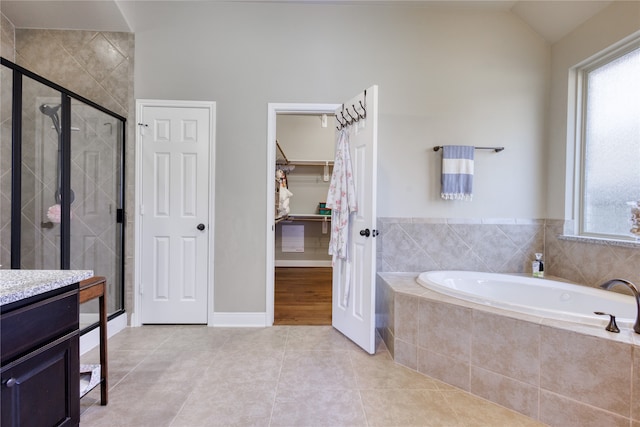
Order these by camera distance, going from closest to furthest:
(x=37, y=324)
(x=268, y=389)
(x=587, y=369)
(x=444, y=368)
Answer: (x=37, y=324) < (x=587, y=369) < (x=268, y=389) < (x=444, y=368)

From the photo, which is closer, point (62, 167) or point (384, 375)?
point (384, 375)

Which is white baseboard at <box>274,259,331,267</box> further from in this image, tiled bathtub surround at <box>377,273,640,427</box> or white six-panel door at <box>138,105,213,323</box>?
tiled bathtub surround at <box>377,273,640,427</box>

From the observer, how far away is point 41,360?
96cm

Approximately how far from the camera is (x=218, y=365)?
1.92 meters

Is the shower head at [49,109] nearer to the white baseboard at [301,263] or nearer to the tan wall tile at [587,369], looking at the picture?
the tan wall tile at [587,369]

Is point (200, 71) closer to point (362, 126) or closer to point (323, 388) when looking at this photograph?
point (362, 126)

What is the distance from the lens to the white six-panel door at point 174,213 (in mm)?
2514

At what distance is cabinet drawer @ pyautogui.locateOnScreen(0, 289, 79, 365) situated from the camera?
32.9 inches

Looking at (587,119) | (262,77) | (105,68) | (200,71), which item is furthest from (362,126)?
(105,68)

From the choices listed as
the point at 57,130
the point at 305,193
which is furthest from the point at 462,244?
the point at 57,130

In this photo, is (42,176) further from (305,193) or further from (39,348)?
(305,193)

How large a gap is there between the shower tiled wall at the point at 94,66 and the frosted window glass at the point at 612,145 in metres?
4.09

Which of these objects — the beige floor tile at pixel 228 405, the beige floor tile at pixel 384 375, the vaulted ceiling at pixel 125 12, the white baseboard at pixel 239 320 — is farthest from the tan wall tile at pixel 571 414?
the vaulted ceiling at pixel 125 12

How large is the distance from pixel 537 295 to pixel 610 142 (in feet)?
4.54
